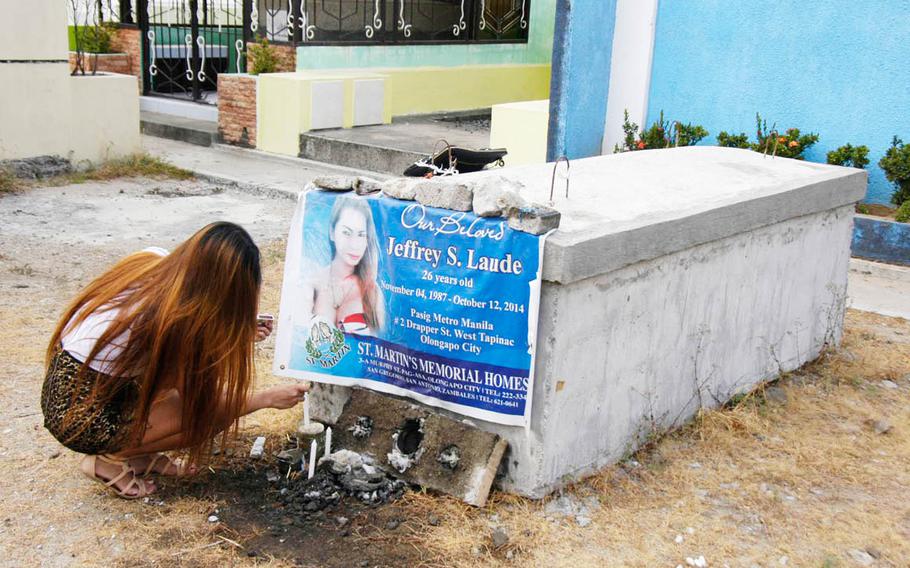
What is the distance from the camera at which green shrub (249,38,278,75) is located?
1185cm

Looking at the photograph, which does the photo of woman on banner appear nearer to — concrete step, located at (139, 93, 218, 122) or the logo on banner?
the logo on banner


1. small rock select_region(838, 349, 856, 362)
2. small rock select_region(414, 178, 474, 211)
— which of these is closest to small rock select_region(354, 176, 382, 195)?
small rock select_region(414, 178, 474, 211)

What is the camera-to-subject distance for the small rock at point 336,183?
411cm

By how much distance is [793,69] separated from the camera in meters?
Answer: 8.70

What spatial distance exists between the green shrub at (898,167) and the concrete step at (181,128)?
7.98 metres

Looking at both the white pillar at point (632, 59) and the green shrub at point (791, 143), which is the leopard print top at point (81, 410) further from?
the white pillar at point (632, 59)

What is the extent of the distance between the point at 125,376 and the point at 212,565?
74 centimetres

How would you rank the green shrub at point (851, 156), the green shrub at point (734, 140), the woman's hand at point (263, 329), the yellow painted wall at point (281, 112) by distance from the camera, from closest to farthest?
the woman's hand at point (263, 329) < the green shrub at point (851, 156) < the green shrub at point (734, 140) < the yellow painted wall at point (281, 112)

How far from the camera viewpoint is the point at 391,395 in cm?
409

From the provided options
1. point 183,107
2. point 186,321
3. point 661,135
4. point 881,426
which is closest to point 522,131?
point 661,135

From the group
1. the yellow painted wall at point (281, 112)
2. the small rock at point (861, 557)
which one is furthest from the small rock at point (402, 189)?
the yellow painted wall at point (281, 112)

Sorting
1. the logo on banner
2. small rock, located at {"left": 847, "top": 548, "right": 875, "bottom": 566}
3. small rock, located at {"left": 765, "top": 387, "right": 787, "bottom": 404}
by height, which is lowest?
small rock, located at {"left": 847, "top": 548, "right": 875, "bottom": 566}

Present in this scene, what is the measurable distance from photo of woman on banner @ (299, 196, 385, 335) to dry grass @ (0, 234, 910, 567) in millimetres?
700

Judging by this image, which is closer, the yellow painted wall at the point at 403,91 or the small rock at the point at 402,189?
the small rock at the point at 402,189
